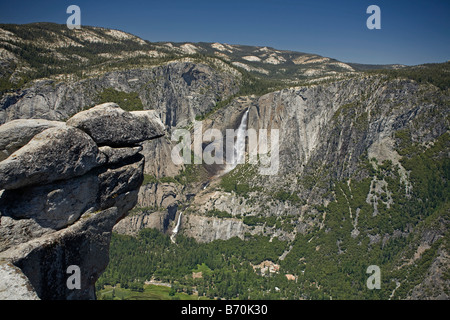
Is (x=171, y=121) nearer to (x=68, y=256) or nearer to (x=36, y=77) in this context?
(x=36, y=77)

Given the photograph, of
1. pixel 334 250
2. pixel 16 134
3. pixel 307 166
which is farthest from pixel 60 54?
pixel 16 134

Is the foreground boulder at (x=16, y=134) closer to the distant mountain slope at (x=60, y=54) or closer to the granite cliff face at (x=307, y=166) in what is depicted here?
the granite cliff face at (x=307, y=166)

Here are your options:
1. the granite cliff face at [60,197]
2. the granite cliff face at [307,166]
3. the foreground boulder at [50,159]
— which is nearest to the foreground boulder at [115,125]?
the granite cliff face at [60,197]

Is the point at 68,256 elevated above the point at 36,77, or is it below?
below

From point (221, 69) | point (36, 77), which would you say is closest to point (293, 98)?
point (221, 69)

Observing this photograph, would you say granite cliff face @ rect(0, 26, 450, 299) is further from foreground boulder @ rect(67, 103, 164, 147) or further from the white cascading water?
foreground boulder @ rect(67, 103, 164, 147)

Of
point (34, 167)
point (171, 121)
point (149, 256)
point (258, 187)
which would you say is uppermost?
point (171, 121)

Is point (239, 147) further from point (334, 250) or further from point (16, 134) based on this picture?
point (16, 134)
